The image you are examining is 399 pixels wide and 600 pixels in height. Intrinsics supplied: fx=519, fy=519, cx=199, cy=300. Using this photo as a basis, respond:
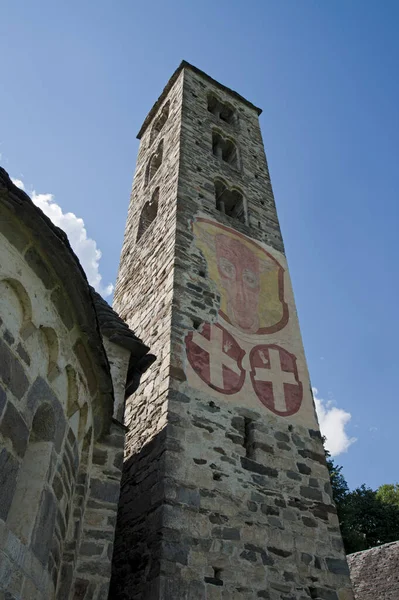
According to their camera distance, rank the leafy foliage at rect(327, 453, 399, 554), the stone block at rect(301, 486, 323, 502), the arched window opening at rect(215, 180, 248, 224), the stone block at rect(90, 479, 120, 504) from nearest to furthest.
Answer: the stone block at rect(90, 479, 120, 504) → the stone block at rect(301, 486, 323, 502) → the arched window opening at rect(215, 180, 248, 224) → the leafy foliage at rect(327, 453, 399, 554)

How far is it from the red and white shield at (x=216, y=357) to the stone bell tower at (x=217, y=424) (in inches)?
0.8

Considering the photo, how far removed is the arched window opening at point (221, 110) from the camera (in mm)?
14852

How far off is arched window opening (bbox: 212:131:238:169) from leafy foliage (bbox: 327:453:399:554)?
11923 mm

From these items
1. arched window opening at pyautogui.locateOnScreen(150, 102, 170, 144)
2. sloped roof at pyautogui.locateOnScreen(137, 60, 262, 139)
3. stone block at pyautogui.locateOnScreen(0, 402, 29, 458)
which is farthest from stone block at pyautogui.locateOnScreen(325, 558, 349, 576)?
sloped roof at pyautogui.locateOnScreen(137, 60, 262, 139)

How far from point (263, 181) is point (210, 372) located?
23.0 ft

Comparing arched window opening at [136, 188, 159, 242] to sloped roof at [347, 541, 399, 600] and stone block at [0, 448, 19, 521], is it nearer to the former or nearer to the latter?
stone block at [0, 448, 19, 521]

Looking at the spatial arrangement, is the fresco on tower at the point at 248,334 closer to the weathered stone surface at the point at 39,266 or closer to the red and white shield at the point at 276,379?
the red and white shield at the point at 276,379

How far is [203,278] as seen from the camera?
8422 millimetres

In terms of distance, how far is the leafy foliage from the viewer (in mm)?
19672

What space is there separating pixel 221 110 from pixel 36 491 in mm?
13601

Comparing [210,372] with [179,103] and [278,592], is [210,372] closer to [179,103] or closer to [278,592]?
[278,592]

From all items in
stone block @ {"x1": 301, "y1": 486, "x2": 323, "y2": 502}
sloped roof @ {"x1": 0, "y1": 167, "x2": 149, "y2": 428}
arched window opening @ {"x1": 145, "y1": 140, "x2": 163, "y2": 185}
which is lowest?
sloped roof @ {"x1": 0, "y1": 167, "x2": 149, "y2": 428}

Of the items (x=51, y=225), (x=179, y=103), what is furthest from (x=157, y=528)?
(x=179, y=103)

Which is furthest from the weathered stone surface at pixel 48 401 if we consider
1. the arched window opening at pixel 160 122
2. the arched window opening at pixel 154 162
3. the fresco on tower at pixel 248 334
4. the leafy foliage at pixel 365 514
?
the leafy foliage at pixel 365 514
